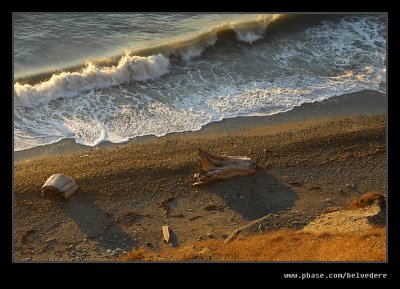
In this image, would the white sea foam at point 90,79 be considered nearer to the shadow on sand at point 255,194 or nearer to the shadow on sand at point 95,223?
the shadow on sand at point 95,223

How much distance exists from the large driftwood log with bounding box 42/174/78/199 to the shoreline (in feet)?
6.01

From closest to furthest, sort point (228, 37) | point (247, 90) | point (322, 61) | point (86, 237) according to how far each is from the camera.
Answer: point (86, 237) → point (247, 90) → point (322, 61) → point (228, 37)

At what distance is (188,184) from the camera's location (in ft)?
44.3

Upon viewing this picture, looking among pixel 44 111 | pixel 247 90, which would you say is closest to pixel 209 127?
pixel 247 90

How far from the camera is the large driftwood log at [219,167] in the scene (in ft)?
43.9

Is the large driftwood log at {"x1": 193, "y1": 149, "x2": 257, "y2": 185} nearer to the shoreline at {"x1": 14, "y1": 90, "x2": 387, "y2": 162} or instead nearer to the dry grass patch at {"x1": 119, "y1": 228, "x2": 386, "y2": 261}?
the shoreline at {"x1": 14, "y1": 90, "x2": 387, "y2": 162}

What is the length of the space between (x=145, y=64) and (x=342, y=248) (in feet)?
35.8

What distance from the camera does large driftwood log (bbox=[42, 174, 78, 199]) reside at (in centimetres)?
1277

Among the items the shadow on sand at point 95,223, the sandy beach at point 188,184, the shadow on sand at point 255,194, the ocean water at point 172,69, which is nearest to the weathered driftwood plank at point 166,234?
the sandy beach at point 188,184

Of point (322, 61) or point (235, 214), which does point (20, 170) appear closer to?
point (235, 214)

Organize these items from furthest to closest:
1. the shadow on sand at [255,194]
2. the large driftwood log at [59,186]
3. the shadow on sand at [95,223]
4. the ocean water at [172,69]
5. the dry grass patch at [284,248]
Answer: the ocean water at [172,69]
the large driftwood log at [59,186]
the shadow on sand at [255,194]
the shadow on sand at [95,223]
the dry grass patch at [284,248]

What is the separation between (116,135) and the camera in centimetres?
1541

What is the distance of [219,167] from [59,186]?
434cm

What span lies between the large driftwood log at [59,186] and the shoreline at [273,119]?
183 cm
